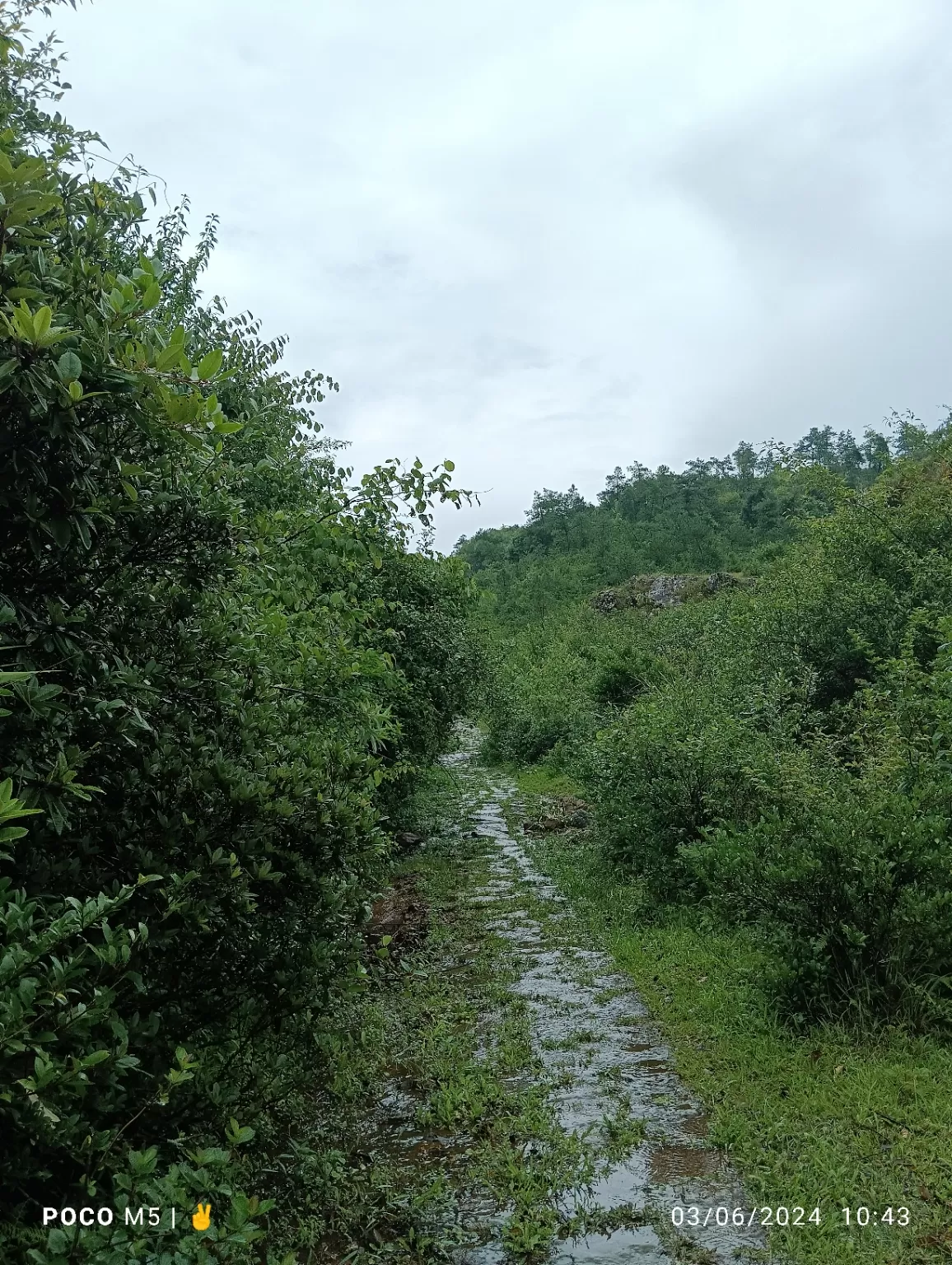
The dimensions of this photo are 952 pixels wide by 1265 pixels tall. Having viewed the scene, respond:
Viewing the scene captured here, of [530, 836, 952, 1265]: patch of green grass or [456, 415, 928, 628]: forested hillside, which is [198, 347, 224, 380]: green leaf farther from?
[456, 415, 928, 628]: forested hillside

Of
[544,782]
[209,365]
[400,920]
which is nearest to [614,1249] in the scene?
[209,365]

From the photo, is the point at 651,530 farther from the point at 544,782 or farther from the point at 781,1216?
the point at 781,1216

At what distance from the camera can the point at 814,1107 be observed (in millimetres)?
4457

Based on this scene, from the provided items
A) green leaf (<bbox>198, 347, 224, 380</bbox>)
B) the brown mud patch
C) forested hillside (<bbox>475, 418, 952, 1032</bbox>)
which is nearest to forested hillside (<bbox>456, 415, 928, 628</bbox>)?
forested hillside (<bbox>475, 418, 952, 1032</bbox>)

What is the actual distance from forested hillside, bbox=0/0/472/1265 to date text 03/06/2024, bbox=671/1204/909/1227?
5.49 feet

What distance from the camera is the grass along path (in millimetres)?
3553

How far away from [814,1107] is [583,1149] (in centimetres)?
123

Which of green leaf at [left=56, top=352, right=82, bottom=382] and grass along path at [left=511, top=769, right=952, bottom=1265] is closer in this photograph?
green leaf at [left=56, top=352, right=82, bottom=382]

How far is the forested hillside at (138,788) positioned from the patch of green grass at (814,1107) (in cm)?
212

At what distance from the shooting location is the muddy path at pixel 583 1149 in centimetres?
364

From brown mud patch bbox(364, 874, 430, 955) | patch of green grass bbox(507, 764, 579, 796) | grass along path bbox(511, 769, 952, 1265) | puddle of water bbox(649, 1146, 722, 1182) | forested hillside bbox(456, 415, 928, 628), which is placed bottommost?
puddle of water bbox(649, 1146, 722, 1182)

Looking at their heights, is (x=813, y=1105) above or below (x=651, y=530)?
below

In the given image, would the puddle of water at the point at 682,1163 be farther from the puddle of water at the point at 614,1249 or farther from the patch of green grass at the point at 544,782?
the patch of green grass at the point at 544,782

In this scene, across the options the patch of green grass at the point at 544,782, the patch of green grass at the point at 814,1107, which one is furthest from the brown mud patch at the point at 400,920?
the patch of green grass at the point at 544,782
